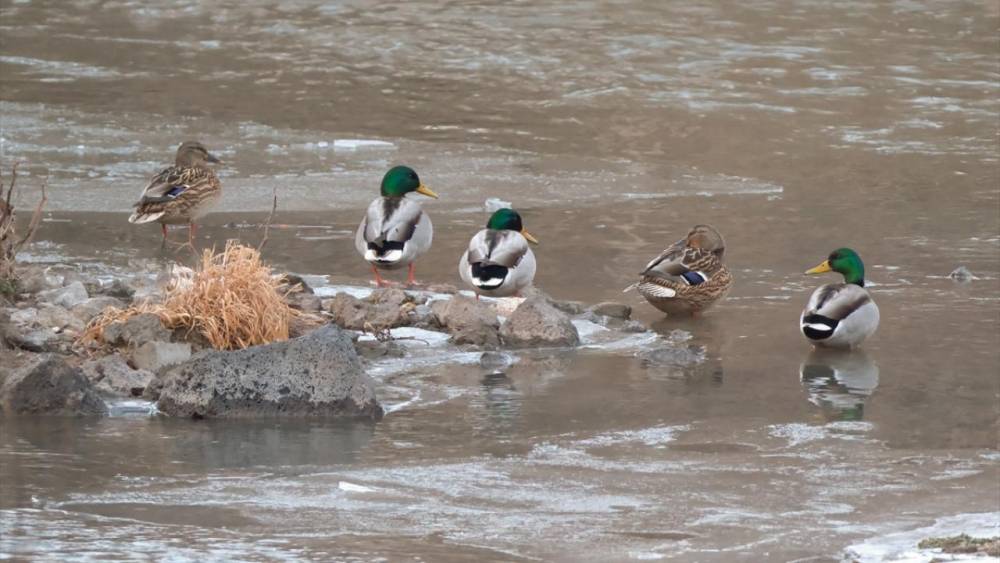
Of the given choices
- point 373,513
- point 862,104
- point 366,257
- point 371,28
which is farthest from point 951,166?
point 373,513

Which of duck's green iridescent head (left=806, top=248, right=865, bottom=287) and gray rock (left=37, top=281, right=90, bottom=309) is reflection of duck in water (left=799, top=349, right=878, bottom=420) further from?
gray rock (left=37, top=281, right=90, bottom=309)

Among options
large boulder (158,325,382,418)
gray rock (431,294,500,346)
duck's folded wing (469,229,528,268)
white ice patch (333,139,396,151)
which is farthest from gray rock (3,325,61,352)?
white ice patch (333,139,396,151)

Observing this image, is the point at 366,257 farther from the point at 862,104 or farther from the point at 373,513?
the point at 862,104

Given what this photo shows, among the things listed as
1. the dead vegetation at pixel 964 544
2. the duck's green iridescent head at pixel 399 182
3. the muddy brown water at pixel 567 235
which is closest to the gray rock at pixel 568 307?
the muddy brown water at pixel 567 235

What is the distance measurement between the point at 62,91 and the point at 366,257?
876cm

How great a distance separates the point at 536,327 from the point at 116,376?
2.43 m

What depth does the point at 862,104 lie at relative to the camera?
1900 cm

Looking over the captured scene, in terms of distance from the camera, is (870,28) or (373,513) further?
(870,28)

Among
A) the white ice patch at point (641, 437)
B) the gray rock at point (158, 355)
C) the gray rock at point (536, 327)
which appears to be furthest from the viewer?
the gray rock at point (536, 327)

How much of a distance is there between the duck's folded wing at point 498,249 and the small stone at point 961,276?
2.97 metres

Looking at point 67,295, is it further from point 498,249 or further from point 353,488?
point 353,488

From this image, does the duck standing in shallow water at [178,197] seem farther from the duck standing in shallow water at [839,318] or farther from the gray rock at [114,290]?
the duck standing in shallow water at [839,318]

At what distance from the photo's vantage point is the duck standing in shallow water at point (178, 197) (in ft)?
43.7

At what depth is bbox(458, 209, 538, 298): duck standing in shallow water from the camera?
11.1 meters
